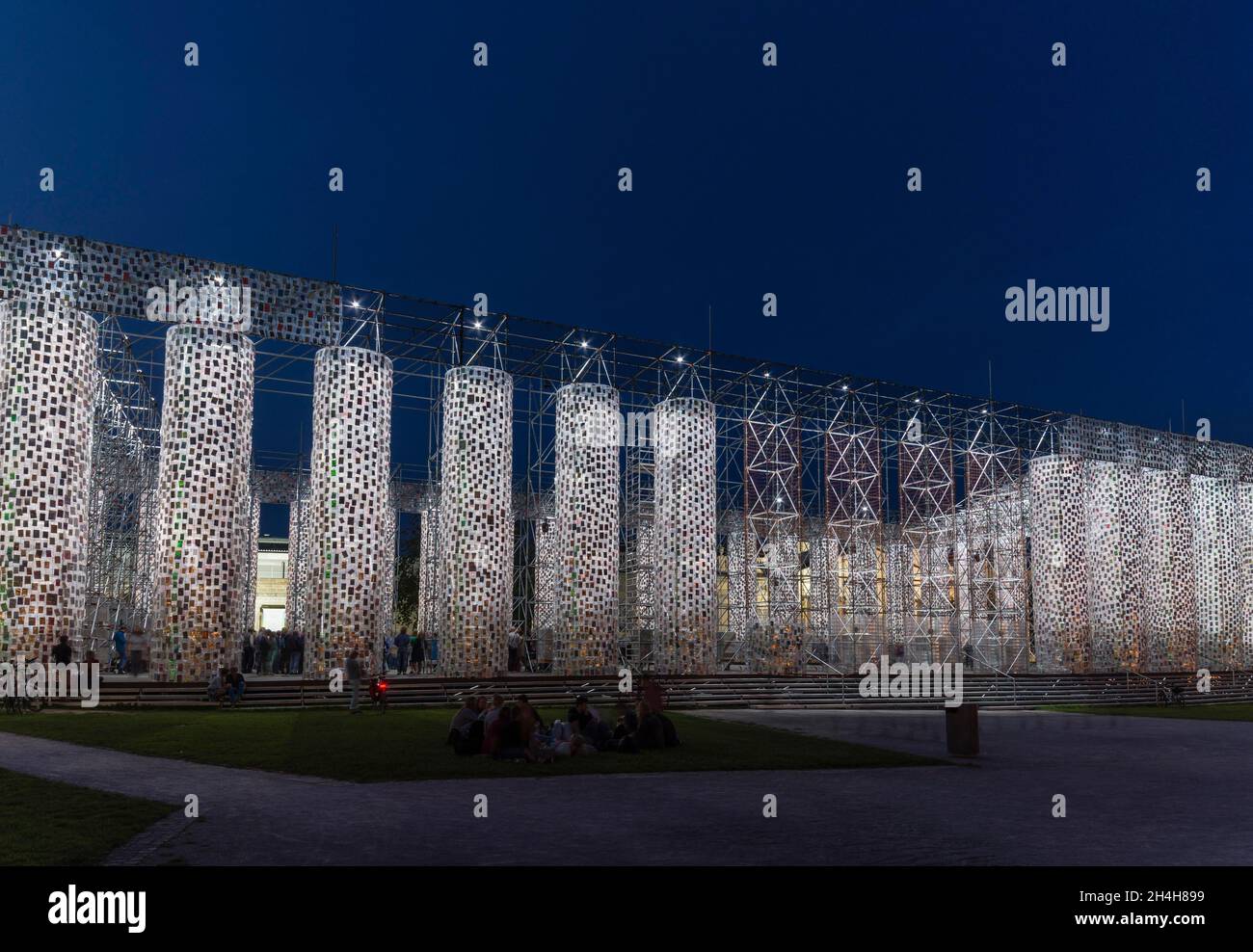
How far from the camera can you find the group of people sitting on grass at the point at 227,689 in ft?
57.3

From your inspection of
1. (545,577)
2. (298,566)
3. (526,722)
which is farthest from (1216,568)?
(526,722)

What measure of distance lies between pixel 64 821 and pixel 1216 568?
34.4 metres

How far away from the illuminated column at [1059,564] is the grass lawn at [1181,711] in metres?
4.45

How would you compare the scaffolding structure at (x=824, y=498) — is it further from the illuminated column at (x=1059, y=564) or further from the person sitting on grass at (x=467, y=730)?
the person sitting on grass at (x=467, y=730)

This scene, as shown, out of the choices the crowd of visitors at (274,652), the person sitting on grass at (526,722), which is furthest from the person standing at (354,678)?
the crowd of visitors at (274,652)

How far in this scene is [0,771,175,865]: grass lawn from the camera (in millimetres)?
5770

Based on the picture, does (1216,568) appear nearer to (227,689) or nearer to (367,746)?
(227,689)

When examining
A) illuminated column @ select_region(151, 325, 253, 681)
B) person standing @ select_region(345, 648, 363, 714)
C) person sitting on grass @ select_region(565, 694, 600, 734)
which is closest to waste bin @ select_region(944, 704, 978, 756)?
person sitting on grass @ select_region(565, 694, 600, 734)

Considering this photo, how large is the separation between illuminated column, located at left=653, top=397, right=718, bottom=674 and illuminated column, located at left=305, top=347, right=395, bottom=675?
6.44 metres

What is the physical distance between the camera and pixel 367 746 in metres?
11.9
